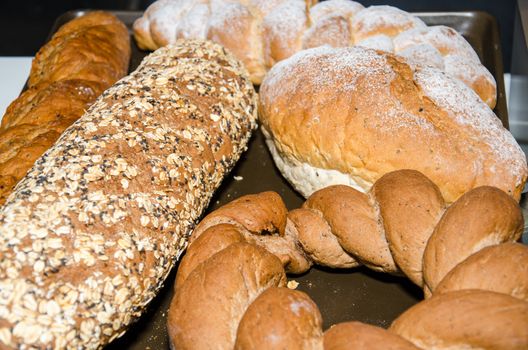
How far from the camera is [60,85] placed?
2.26 metres

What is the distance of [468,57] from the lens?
2.33m

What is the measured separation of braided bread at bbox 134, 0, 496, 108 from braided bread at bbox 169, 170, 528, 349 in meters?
0.64

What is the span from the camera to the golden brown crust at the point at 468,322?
1337 millimetres

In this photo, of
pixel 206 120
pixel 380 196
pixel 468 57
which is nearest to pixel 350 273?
pixel 380 196

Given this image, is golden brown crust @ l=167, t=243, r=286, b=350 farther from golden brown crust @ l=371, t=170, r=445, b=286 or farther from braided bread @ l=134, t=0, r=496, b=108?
braided bread @ l=134, t=0, r=496, b=108

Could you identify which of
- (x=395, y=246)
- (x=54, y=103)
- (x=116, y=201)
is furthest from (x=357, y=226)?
(x=54, y=103)

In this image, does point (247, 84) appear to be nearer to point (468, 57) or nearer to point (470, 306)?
point (468, 57)

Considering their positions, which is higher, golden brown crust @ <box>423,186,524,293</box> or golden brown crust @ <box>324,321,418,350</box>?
golden brown crust @ <box>423,186,524,293</box>

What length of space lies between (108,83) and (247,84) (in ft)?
1.63

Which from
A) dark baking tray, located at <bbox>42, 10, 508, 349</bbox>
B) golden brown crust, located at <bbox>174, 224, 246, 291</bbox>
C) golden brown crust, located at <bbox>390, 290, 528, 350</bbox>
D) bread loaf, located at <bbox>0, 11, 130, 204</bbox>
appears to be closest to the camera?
golden brown crust, located at <bbox>390, 290, 528, 350</bbox>

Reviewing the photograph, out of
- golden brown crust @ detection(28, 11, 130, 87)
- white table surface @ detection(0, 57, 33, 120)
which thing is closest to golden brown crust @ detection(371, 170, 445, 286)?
golden brown crust @ detection(28, 11, 130, 87)

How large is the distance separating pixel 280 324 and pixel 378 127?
0.70m

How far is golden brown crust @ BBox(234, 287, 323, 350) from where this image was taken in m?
1.40

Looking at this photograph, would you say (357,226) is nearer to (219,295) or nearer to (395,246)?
(395,246)
